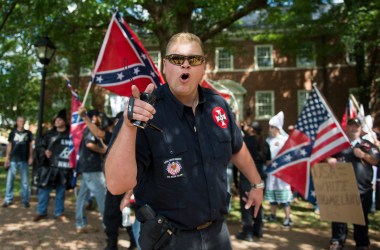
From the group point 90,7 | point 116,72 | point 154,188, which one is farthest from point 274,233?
point 90,7

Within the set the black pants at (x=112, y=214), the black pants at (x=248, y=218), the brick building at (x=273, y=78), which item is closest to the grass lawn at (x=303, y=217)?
the black pants at (x=248, y=218)

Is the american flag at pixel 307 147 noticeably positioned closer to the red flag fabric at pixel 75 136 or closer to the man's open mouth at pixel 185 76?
the red flag fabric at pixel 75 136

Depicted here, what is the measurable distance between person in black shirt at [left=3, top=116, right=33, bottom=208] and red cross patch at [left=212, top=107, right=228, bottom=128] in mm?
7292

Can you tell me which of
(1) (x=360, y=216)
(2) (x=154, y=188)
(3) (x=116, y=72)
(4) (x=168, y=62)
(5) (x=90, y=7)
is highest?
(5) (x=90, y=7)

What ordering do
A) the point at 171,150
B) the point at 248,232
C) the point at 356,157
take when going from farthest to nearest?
the point at 248,232
the point at 356,157
the point at 171,150

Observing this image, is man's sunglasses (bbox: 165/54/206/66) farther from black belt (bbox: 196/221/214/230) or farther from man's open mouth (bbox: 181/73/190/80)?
black belt (bbox: 196/221/214/230)

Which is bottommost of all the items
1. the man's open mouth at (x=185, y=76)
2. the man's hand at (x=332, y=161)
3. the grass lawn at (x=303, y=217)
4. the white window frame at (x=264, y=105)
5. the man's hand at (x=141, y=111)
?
the grass lawn at (x=303, y=217)

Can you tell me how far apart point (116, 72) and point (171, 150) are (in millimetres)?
3763

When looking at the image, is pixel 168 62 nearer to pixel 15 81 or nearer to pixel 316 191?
pixel 316 191

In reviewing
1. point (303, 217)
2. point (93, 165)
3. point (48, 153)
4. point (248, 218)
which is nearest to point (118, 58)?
point (93, 165)

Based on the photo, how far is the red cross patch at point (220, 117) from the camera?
259 cm

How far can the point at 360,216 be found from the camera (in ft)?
18.0

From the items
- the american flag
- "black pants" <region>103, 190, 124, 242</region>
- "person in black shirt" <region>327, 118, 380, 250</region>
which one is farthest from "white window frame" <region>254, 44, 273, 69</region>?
"black pants" <region>103, 190, 124, 242</region>

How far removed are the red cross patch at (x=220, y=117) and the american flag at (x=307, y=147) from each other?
12.2ft
